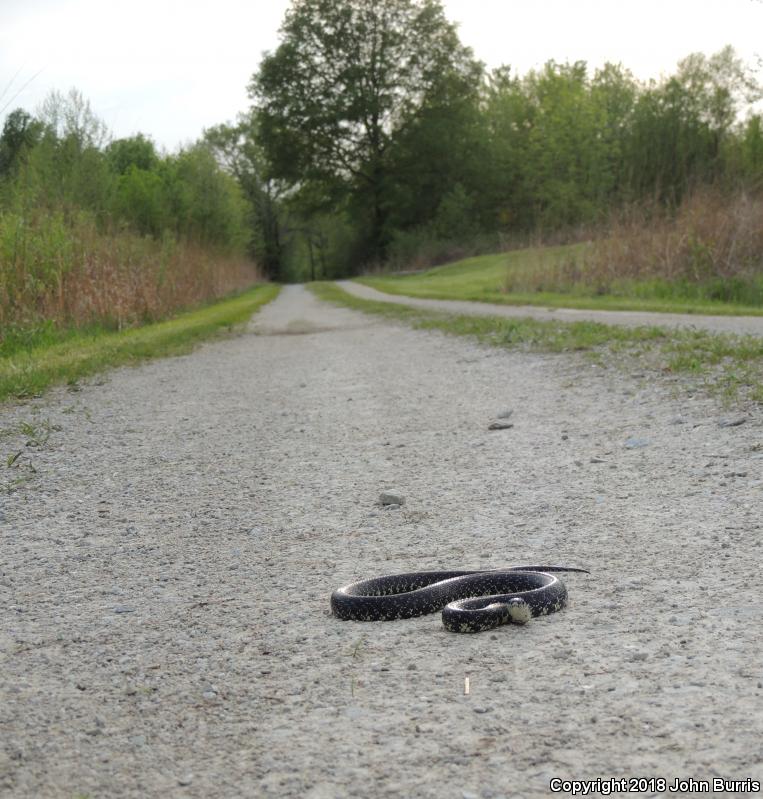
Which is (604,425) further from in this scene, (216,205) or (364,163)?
(364,163)

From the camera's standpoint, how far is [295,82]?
64375 mm

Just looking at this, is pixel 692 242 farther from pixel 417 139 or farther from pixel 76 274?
pixel 417 139

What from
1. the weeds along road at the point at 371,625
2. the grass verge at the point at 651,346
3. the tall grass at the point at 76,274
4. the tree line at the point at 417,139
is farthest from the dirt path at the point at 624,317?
the tree line at the point at 417,139

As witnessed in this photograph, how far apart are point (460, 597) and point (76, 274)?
569 inches

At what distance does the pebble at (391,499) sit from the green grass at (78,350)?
224 inches

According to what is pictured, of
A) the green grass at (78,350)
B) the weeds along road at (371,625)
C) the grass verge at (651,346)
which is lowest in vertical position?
the weeds along road at (371,625)

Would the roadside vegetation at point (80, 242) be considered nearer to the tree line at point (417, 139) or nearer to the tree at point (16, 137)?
the tree at point (16, 137)

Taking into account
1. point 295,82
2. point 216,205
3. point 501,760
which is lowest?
point 501,760

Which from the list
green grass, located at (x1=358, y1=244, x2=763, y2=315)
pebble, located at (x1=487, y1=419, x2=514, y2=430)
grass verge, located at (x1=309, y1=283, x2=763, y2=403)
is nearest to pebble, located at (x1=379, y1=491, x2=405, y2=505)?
pebble, located at (x1=487, y1=419, x2=514, y2=430)

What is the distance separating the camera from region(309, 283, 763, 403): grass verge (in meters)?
7.98

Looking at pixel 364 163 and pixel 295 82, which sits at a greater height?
pixel 295 82

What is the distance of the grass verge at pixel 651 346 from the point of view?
798cm

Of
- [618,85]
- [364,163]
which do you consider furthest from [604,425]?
[618,85]

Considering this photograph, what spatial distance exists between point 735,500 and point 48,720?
130 inches
